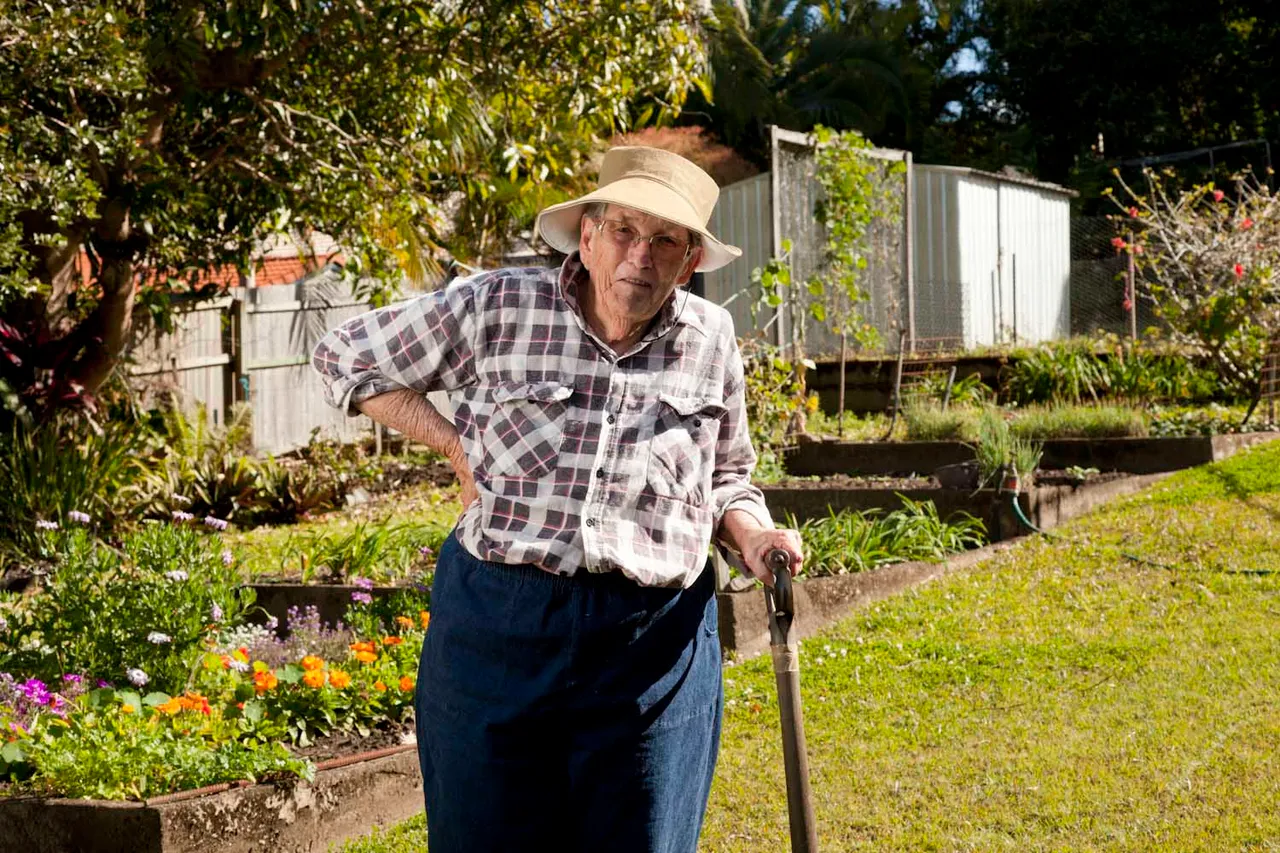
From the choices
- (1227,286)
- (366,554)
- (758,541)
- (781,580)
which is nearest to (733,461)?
(758,541)

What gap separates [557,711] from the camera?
248 centimetres

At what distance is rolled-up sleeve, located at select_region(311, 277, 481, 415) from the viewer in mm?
2719

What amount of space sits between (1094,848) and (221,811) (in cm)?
240

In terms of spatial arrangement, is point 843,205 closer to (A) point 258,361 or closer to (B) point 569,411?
(A) point 258,361

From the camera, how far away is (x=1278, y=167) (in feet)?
99.3

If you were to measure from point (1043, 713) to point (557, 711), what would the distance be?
320cm

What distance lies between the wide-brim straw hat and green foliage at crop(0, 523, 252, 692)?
2.33 meters

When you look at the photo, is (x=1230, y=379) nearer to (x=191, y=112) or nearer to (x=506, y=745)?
(x=191, y=112)

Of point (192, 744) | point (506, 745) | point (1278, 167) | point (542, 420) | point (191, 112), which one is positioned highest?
point (1278, 167)

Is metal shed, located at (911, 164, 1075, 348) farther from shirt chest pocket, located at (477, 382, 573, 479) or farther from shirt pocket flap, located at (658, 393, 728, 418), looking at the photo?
shirt chest pocket, located at (477, 382, 573, 479)

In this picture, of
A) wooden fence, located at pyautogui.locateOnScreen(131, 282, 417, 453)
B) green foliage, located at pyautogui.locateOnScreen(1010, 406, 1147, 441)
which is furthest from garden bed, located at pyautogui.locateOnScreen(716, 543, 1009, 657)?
wooden fence, located at pyautogui.locateOnScreen(131, 282, 417, 453)

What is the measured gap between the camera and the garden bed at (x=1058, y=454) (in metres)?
10.4

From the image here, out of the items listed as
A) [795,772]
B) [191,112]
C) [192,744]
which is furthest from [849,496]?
[795,772]

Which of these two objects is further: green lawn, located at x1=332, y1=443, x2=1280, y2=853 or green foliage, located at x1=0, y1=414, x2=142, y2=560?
green foliage, located at x1=0, y1=414, x2=142, y2=560
